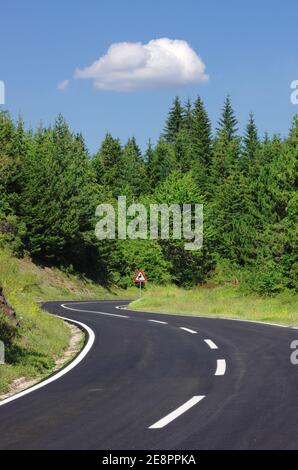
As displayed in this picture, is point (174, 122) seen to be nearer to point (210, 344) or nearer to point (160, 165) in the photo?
point (160, 165)

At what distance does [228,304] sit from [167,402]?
2414 cm

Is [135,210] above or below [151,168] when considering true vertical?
below

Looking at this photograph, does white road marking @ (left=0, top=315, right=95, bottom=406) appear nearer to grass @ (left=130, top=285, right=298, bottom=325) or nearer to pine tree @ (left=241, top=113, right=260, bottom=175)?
grass @ (left=130, top=285, right=298, bottom=325)

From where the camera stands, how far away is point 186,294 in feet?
135

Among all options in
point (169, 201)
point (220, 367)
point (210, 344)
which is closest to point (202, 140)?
point (169, 201)

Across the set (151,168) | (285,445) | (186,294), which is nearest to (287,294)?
(186,294)

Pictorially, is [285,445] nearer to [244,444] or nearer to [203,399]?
[244,444]

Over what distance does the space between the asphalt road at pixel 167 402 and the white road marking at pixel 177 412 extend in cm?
1

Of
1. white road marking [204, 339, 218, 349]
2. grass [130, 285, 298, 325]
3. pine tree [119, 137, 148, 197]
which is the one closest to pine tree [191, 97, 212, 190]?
pine tree [119, 137, 148, 197]

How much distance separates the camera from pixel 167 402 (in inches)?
346

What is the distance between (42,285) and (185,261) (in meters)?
19.0

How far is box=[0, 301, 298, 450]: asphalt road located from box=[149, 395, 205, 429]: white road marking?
0.01 m

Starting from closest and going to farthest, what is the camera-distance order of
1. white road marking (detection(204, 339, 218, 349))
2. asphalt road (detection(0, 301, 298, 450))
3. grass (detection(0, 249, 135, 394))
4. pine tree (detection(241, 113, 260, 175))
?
asphalt road (detection(0, 301, 298, 450)), grass (detection(0, 249, 135, 394)), white road marking (detection(204, 339, 218, 349)), pine tree (detection(241, 113, 260, 175))

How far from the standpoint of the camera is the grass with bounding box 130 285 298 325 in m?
26.2
